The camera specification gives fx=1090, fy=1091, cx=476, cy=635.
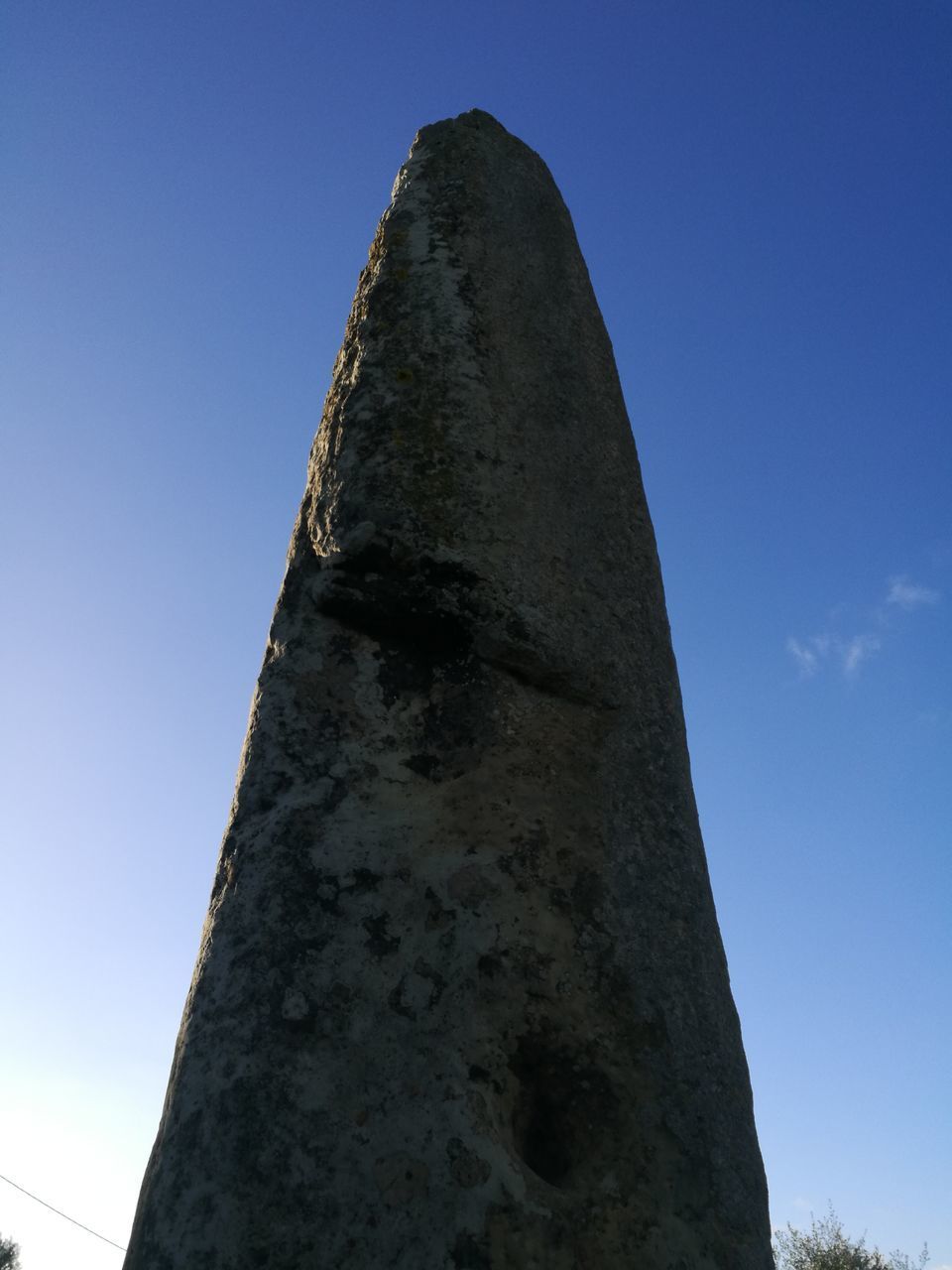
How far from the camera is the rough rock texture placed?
2.29 metres

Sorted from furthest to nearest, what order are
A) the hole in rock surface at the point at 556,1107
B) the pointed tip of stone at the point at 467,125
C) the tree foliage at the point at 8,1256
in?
the tree foliage at the point at 8,1256, the pointed tip of stone at the point at 467,125, the hole in rock surface at the point at 556,1107

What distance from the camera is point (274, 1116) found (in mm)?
2299

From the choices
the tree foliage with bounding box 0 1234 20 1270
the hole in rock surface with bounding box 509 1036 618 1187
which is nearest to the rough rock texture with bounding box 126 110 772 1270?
the hole in rock surface with bounding box 509 1036 618 1187

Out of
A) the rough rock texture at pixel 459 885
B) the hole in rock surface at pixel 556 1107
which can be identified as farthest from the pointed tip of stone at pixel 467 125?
the hole in rock surface at pixel 556 1107

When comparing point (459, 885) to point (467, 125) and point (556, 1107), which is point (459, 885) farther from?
point (467, 125)

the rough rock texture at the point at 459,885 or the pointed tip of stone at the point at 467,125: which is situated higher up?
the pointed tip of stone at the point at 467,125

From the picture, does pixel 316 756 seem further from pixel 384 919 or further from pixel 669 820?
pixel 669 820

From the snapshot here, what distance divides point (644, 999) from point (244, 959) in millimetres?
985

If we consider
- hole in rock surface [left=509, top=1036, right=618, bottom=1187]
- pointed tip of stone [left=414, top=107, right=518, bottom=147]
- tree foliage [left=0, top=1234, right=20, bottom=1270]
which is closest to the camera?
hole in rock surface [left=509, top=1036, right=618, bottom=1187]

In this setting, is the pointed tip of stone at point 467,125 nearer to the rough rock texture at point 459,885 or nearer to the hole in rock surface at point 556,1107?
the rough rock texture at point 459,885

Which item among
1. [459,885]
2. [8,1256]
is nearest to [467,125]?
[459,885]

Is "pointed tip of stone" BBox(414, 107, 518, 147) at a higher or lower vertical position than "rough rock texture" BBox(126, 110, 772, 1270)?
higher

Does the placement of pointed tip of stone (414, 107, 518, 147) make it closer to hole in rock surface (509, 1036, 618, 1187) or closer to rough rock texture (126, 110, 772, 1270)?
rough rock texture (126, 110, 772, 1270)

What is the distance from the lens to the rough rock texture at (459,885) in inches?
90.1
